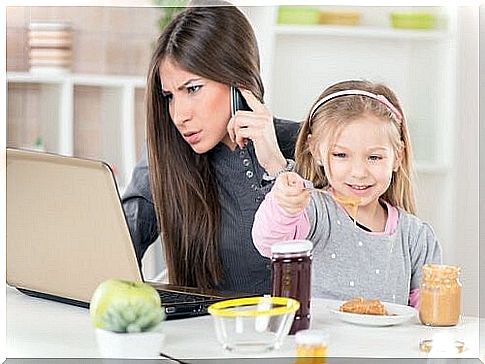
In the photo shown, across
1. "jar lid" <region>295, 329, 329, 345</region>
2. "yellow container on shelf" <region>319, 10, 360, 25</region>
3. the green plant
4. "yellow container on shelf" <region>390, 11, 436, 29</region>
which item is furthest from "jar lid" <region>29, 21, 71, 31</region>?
"jar lid" <region>295, 329, 329, 345</region>

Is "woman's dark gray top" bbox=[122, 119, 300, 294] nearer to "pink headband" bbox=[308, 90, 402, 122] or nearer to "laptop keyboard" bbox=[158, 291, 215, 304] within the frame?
"pink headband" bbox=[308, 90, 402, 122]

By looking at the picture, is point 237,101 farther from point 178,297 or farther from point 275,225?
point 178,297

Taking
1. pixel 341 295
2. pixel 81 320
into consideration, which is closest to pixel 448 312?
pixel 341 295

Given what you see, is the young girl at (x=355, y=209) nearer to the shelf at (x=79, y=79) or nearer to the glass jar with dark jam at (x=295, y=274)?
the glass jar with dark jam at (x=295, y=274)

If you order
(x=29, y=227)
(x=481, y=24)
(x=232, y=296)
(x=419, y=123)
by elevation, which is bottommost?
(x=232, y=296)

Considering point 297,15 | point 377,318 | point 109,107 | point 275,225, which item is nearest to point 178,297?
point 275,225

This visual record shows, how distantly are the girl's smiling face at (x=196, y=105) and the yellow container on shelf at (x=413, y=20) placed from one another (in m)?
0.32

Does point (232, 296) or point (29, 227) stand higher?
point (29, 227)

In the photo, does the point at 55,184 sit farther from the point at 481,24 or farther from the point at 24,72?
the point at 481,24

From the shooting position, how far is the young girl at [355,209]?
Result: 1.64 m

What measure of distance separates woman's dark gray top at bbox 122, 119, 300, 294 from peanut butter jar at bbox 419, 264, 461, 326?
34cm

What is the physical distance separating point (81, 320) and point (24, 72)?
0.52 meters

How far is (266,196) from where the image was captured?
65.9 inches

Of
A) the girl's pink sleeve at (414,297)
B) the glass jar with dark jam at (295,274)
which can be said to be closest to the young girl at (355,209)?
the girl's pink sleeve at (414,297)
